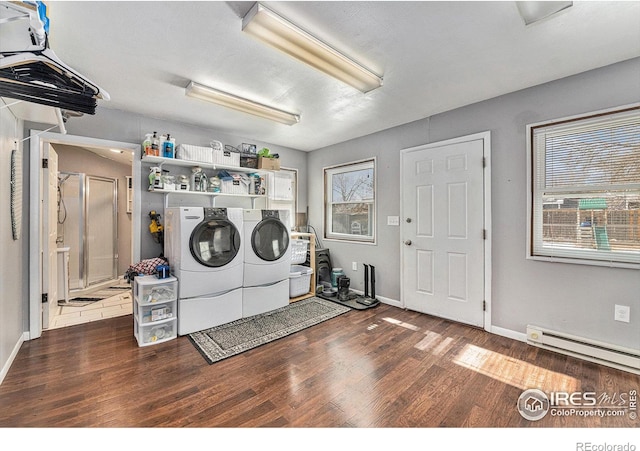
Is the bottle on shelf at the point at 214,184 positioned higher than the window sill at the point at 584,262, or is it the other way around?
the bottle on shelf at the point at 214,184

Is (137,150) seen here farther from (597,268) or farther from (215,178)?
(597,268)

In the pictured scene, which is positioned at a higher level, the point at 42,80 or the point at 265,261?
the point at 42,80

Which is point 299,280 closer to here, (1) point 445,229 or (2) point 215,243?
(2) point 215,243

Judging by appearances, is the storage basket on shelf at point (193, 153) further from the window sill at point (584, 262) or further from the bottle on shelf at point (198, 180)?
the window sill at point (584, 262)

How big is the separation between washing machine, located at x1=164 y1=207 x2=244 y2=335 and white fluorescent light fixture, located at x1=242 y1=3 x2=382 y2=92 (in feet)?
5.93

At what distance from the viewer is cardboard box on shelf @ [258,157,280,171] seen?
12.9 feet

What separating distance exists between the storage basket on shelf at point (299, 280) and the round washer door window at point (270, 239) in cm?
48

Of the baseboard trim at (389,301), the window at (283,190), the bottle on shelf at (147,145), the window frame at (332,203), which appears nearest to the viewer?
the bottle on shelf at (147,145)

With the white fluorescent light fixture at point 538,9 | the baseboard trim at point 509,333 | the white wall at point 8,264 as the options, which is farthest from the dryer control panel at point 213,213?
the baseboard trim at point 509,333

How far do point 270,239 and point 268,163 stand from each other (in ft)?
Result: 3.92

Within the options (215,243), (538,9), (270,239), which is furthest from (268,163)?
(538,9)

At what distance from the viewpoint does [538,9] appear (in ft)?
5.25

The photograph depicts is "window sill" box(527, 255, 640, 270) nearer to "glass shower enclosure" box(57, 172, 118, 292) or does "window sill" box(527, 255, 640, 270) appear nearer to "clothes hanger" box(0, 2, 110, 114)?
"clothes hanger" box(0, 2, 110, 114)

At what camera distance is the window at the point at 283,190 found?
169 inches
